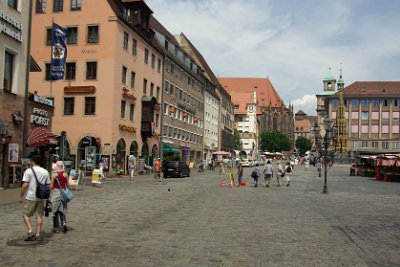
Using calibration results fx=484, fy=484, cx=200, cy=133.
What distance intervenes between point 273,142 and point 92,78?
115932mm

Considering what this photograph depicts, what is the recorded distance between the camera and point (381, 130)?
124562 mm

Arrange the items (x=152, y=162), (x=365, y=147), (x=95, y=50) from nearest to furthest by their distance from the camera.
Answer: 1. (x=95, y=50)
2. (x=152, y=162)
3. (x=365, y=147)

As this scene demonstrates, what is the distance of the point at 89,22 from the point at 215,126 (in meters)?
47.9

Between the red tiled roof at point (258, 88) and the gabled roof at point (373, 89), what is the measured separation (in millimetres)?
42054

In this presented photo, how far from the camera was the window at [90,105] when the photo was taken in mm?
41312

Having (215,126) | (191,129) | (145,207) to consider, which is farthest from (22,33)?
(215,126)

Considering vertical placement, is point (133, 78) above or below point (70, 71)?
above

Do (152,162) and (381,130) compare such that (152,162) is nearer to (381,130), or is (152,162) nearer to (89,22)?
(89,22)

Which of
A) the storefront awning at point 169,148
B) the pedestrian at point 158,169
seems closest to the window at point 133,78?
the pedestrian at point 158,169

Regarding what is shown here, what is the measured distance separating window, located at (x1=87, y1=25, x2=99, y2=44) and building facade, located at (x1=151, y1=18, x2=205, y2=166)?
13.4 metres

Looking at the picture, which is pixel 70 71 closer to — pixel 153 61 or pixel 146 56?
pixel 146 56

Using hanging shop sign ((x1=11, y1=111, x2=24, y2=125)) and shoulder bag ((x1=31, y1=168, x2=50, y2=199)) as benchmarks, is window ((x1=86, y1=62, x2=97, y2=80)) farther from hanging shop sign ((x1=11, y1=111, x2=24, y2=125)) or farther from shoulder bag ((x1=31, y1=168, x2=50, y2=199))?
shoulder bag ((x1=31, y1=168, x2=50, y2=199))

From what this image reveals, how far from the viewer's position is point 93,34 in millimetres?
41656

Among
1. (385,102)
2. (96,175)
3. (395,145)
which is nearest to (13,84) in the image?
(96,175)
